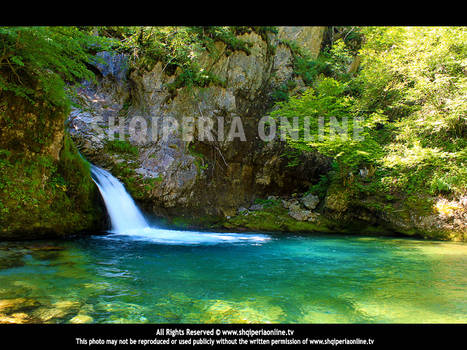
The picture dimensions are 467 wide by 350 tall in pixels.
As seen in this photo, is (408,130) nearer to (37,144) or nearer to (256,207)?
(256,207)

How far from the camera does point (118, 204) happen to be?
1041 cm

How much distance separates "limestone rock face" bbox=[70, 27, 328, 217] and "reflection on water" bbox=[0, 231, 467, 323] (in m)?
5.31

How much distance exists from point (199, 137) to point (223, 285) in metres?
10.4

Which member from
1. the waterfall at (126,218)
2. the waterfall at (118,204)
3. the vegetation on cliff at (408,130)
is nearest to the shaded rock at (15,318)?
the waterfall at (126,218)

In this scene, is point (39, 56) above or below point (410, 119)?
above

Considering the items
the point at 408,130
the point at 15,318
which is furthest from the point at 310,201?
the point at 15,318

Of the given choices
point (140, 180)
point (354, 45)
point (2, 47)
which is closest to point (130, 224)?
point (140, 180)

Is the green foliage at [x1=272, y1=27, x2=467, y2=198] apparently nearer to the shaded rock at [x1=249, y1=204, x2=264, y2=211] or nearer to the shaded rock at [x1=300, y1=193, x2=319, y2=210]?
the shaded rock at [x1=300, y1=193, x2=319, y2=210]

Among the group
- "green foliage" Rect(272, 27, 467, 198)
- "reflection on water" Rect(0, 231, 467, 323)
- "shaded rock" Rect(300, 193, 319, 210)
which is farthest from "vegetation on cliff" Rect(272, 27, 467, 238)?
"reflection on water" Rect(0, 231, 467, 323)

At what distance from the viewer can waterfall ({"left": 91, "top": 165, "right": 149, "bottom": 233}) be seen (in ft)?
32.9

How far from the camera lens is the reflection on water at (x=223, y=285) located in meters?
3.22

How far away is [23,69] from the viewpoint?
702cm

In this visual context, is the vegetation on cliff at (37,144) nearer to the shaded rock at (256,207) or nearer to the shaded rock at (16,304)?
the shaded rock at (16,304)

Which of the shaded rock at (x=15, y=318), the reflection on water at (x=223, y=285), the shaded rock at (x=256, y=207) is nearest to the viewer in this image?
the shaded rock at (x=15, y=318)
